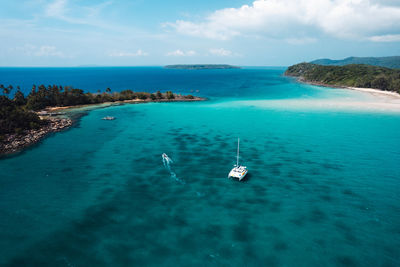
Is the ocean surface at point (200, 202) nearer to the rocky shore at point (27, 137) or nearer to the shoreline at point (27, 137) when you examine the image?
the shoreline at point (27, 137)

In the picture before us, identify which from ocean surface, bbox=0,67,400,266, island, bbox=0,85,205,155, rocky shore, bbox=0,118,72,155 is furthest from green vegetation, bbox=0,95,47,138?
ocean surface, bbox=0,67,400,266

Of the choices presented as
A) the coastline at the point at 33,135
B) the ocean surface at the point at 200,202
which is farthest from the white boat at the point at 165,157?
the coastline at the point at 33,135

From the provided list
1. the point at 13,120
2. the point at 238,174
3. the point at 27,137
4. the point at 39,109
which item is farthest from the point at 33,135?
the point at 238,174

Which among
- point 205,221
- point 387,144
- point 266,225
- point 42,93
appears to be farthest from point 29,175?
point 387,144

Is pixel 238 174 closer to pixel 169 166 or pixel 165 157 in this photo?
pixel 169 166

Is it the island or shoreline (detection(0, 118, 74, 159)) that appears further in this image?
the island

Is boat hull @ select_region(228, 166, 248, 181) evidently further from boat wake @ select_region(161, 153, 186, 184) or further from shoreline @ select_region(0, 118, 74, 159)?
shoreline @ select_region(0, 118, 74, 159)

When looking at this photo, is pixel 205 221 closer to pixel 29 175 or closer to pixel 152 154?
pixel 152 154
